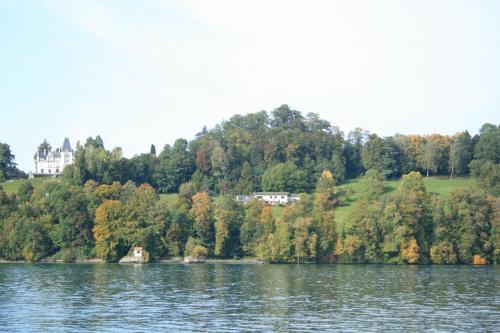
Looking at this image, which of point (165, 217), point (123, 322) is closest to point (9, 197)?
point (165, 217)

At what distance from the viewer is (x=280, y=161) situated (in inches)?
7165

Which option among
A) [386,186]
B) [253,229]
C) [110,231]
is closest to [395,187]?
[386,186]

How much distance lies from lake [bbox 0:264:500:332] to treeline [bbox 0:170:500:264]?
90.7ft

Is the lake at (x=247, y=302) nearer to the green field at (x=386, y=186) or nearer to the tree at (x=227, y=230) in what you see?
the tree at (x=227, y=230)

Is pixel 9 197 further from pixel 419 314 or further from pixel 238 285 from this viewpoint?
Result: pixel 419 314

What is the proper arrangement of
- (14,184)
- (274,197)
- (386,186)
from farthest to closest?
(14,184)
(274,197)
(386,186)

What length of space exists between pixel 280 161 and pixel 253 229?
63.1 meters

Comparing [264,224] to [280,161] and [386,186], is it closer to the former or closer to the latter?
[386,186]

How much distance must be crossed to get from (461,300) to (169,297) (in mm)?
24499

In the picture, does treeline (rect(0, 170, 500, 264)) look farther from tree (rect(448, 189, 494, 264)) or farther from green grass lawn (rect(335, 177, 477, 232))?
green grass lawn (rect(335, 177, 477, 232))

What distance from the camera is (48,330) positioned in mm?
40562

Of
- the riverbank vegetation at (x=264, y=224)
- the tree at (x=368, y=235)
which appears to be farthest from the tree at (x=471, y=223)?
the tree at (x=368, y=235)

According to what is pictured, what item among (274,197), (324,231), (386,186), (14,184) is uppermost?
(386,186)

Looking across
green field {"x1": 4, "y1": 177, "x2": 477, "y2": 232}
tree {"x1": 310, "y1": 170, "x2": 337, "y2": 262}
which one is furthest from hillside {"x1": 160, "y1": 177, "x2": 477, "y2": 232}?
tree {"x1": 310, "y1": 170, "x2": 337, "y2": 262}
